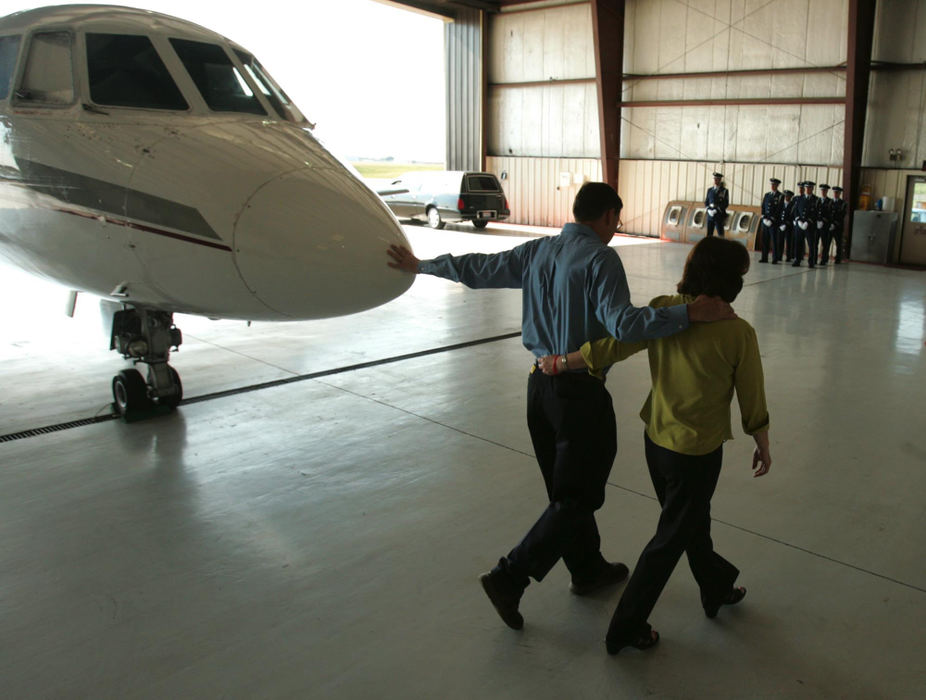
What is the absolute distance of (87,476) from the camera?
4984mm

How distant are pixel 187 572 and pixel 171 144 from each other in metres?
2.39

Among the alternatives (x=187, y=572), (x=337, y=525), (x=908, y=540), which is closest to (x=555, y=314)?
(x=337, y=525)

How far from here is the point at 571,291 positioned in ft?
10.2

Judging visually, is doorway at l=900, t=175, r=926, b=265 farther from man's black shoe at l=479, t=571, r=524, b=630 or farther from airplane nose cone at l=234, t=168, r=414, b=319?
man's black shoe at l=479, t=571, r=524, b=630

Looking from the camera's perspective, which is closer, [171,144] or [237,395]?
[171,144]

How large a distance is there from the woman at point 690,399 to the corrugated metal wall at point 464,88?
23.3 m

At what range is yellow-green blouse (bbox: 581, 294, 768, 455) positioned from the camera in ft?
9.41

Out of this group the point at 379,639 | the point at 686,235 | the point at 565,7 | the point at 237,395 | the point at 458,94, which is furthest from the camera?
the point at 458,94

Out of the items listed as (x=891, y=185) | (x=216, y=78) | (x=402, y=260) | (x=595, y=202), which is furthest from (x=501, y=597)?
(x=891, y=185)

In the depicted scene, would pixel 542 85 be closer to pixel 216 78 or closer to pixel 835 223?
pixel 835 223

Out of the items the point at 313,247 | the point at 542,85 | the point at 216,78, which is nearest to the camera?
the point at 313,247

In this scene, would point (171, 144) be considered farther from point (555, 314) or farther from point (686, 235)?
point (686, 235)

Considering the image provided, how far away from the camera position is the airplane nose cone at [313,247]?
163 inches

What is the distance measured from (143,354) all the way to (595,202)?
424 centimetres
